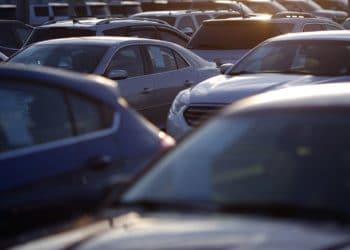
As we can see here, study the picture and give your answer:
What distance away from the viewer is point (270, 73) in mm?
13695

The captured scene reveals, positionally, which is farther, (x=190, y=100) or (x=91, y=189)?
(x=190, y=100)

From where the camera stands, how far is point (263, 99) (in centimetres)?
562

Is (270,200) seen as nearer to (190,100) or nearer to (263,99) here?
(263,99)

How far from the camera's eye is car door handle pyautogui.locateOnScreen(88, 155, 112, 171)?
20.9 ft

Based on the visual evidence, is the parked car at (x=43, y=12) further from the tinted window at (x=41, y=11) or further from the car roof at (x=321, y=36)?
the car roof at (x=321, y=36)

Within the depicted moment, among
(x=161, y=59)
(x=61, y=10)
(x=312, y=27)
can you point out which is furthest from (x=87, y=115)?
(x=61, y=10)

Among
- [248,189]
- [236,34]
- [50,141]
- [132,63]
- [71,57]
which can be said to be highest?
[248,189]

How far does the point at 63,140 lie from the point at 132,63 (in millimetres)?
8387

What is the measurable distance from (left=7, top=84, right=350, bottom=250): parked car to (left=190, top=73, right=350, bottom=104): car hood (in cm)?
669

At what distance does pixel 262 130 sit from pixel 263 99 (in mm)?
416

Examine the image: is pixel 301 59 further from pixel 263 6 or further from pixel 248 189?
pixel 263 6

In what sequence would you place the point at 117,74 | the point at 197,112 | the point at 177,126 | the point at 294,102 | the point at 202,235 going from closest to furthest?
the point at 202,235 < the point at 294,102 < the point at 197,112 < the point at 177,126 < the point at 117,74

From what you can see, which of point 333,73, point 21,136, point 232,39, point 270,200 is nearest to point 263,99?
point 270,200

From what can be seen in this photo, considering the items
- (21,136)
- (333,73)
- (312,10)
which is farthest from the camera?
(312,10)
